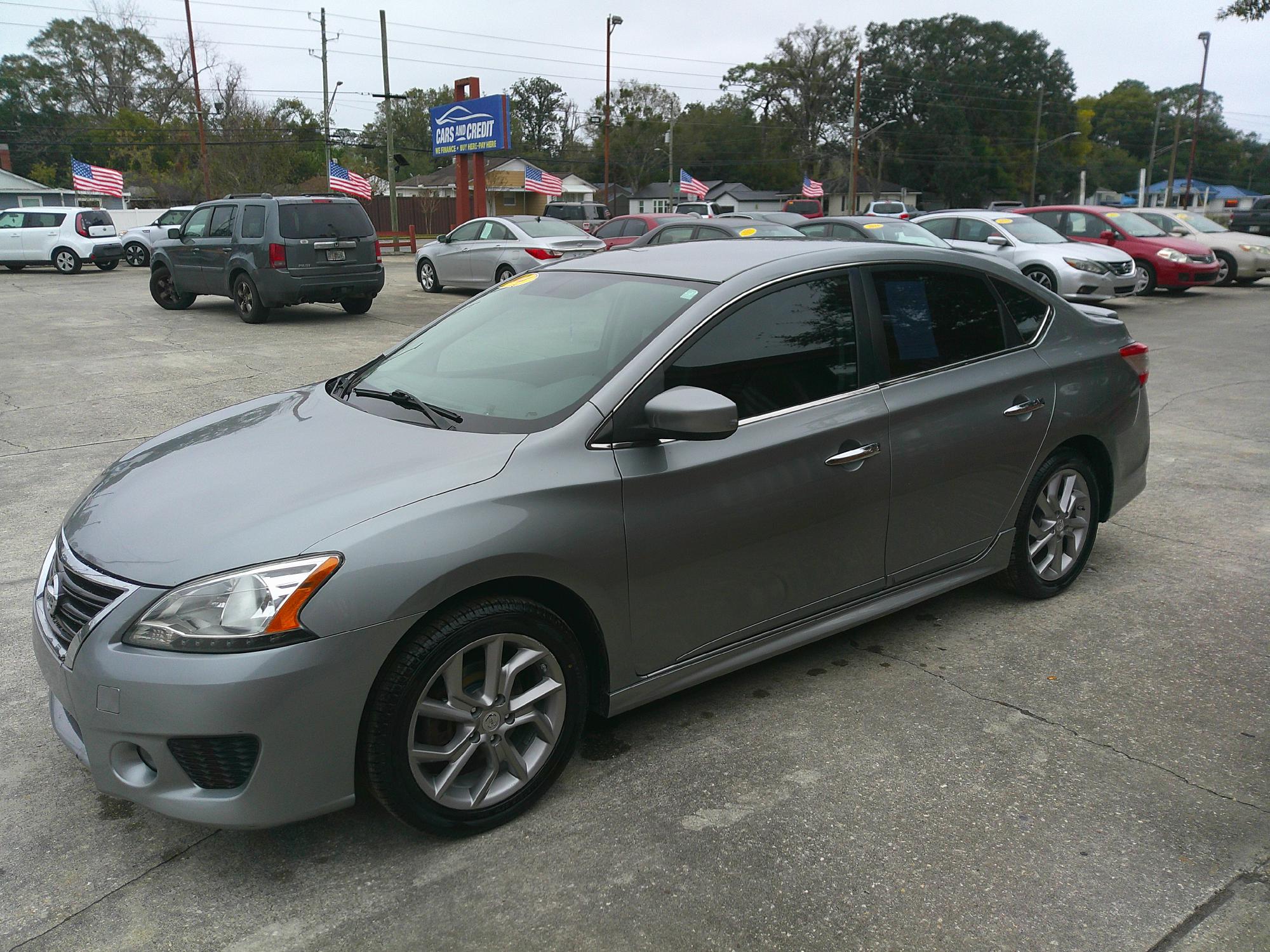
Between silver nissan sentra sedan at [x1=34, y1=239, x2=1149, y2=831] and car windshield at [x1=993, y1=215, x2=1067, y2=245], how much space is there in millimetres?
13056

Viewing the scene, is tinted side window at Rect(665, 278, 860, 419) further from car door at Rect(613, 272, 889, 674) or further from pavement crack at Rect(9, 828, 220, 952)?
pavement crack at Rect(9, 828, 220, 952)

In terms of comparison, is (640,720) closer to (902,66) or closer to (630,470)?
(630,470)

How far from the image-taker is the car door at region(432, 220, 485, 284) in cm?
1834

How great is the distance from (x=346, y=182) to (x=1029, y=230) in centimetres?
2331

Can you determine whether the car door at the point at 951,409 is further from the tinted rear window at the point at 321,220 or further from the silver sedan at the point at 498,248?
the silver sedan at the point at 498,248

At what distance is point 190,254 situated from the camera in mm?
15703

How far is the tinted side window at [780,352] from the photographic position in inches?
132

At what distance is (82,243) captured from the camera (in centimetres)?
2548

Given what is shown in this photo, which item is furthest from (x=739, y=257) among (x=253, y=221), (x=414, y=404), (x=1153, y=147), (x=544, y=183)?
(x=1153, y=147)

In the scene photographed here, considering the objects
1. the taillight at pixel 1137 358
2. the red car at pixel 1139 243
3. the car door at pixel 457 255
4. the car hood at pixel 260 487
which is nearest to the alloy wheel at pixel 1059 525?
the taillight at pixel 1137 358

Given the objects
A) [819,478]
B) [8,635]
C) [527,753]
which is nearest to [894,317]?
[819,478]

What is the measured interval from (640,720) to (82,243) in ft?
88.1

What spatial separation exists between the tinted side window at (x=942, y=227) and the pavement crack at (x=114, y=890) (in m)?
15.9

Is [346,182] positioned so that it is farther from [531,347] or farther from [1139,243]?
[531,347]
